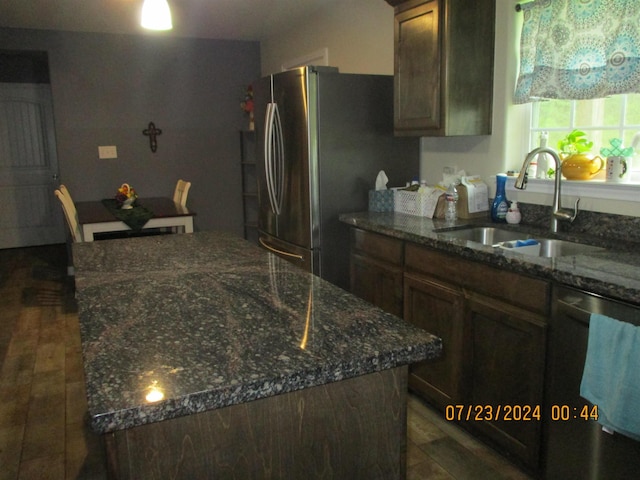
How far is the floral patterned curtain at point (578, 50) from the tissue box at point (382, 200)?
2.90 ft

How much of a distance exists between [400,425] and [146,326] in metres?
0.67

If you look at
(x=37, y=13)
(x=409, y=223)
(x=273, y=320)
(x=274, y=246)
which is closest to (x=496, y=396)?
(x=409, y=223)

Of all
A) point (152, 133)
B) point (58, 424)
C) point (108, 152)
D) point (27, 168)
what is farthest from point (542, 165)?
point (27, 168)

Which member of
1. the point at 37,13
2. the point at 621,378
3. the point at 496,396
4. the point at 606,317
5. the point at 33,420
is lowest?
the point at 33,420

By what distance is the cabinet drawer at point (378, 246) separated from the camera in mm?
2691

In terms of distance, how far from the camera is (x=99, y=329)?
1.34 meters

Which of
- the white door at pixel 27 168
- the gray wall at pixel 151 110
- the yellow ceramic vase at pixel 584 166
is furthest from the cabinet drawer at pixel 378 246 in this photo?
the white door at pixel 27 168

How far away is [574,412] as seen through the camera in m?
1.83

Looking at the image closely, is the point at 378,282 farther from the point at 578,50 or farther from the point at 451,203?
the point at 578,50

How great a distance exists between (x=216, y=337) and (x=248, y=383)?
26 cm

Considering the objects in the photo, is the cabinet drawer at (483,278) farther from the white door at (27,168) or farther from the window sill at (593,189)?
the white door at (27,168)

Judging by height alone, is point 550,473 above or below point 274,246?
below

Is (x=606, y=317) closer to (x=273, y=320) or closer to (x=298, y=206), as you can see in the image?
(x=273, y=320)

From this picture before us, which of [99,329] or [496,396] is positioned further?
[496,396]
